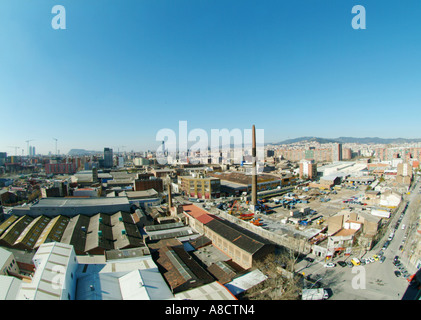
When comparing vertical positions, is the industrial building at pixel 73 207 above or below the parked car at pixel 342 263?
above

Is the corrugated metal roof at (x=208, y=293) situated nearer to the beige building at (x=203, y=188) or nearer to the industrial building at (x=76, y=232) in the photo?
the industrial building at (x=76, y=232)

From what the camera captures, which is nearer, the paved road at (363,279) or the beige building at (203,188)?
the paved road at (363,279)

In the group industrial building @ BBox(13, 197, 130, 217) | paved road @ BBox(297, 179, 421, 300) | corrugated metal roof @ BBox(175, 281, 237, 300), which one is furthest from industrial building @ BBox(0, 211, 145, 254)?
paved road @ BBox(297, 179, 421, 300)

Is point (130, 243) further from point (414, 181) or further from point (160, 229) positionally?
point (414, 181)

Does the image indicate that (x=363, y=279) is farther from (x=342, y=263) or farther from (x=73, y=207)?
(x=73, y=207)

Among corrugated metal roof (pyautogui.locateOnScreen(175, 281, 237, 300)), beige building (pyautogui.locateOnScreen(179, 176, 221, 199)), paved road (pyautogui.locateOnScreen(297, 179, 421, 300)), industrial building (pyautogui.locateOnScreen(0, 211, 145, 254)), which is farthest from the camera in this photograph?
beige building (pyautogui.locateOnScreen(179, 176, 221, 199))

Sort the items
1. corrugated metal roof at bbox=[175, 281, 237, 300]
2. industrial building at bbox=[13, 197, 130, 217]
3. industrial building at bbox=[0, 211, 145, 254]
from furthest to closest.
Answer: industrial building at bbox=[13, 197, 130, 217]
industrial building at bbox=[0, 211, 145, 254]
corrugated metal roof at bbox=[175, 281, 237, 300]

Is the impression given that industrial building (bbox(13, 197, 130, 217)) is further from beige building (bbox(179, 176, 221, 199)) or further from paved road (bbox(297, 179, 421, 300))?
paved road (bbox(297, 179, 421, 300))

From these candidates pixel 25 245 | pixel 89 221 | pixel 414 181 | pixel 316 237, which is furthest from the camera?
pixel 414 181


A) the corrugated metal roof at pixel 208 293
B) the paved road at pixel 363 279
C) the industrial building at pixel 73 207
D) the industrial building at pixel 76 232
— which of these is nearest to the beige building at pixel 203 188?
the industrial building at pixel 73 207
